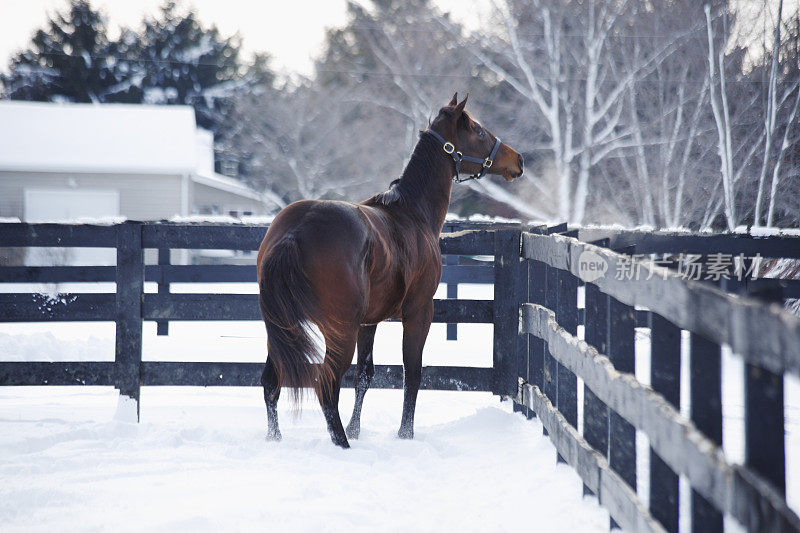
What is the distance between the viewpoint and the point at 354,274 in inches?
150

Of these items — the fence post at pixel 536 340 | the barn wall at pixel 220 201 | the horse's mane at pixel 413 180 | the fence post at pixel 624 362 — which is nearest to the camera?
the fence post at pixel 624 362

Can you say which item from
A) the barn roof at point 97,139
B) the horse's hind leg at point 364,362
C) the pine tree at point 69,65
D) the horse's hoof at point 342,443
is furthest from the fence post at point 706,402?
the pine tree at point 69,65

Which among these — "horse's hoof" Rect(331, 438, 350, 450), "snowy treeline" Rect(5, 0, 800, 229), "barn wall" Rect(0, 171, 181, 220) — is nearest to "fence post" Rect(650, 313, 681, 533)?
"horse's hoof" Rect(331, 438, 350, 450)

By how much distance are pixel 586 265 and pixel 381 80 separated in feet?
78.3

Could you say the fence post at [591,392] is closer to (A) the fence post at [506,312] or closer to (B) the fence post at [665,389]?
(B) the fence post at [665,389]

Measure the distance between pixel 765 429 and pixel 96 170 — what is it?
80.1 feet

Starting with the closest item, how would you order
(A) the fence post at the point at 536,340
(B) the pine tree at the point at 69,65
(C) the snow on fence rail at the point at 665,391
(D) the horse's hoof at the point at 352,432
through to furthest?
(C) the snow on fence rail at the point at 665,391, (D) the horse's hoof at the point at 352,432, (A) the fence post at the point at 536,340, (B) the pine tree at the point at 69,65

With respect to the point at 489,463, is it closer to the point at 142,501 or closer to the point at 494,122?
the point at 142,501

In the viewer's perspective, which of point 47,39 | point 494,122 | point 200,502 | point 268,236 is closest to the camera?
point 200,502

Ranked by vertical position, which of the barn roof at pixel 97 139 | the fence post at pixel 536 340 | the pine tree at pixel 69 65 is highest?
the pine tree at pixel 69 65

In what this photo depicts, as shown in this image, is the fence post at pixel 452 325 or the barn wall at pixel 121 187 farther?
the barn wall at pixel 121 187

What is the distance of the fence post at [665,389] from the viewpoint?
2223mm

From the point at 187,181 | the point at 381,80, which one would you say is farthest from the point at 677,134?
the point at 187,181

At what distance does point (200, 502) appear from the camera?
298cm
